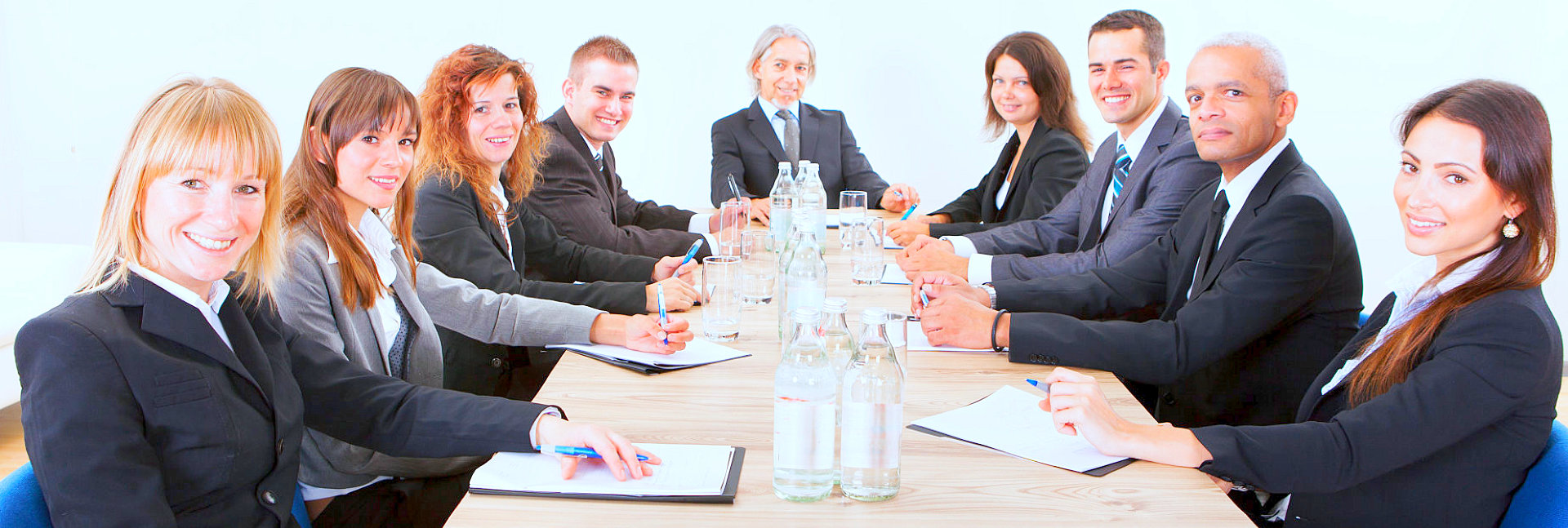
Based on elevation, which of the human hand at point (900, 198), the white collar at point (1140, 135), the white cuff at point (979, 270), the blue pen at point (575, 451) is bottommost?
the blue pen at point (575, 451)

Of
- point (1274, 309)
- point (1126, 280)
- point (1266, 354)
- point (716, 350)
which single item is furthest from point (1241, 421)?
point (716, 350)

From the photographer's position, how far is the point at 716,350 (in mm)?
1951

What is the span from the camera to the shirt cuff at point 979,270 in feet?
9.54

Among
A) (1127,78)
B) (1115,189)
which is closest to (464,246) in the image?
(1115,189)

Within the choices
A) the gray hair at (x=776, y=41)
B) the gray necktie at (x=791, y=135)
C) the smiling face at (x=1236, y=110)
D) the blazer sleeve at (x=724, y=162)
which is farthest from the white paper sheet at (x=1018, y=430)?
the gray hair at (x=776, y=41)

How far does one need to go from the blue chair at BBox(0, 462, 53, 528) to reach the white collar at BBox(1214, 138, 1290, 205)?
2036 mm

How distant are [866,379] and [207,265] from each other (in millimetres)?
819

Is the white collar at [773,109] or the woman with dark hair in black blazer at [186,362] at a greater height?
the white collar at [773,109]

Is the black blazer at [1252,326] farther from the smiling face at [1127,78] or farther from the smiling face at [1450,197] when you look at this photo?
the smiling face at [1127,78]

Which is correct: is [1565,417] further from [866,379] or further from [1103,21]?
[866,379]

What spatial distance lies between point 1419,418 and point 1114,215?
5.58 ft

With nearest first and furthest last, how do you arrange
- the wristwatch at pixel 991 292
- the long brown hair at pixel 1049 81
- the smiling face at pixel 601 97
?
the wristwatch at pixel 991 292 < the smiling face at pixel 601 97 < the long brown hair at pixel 1049 81

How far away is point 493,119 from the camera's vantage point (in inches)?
104

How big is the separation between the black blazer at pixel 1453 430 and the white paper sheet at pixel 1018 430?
0.53 ft
